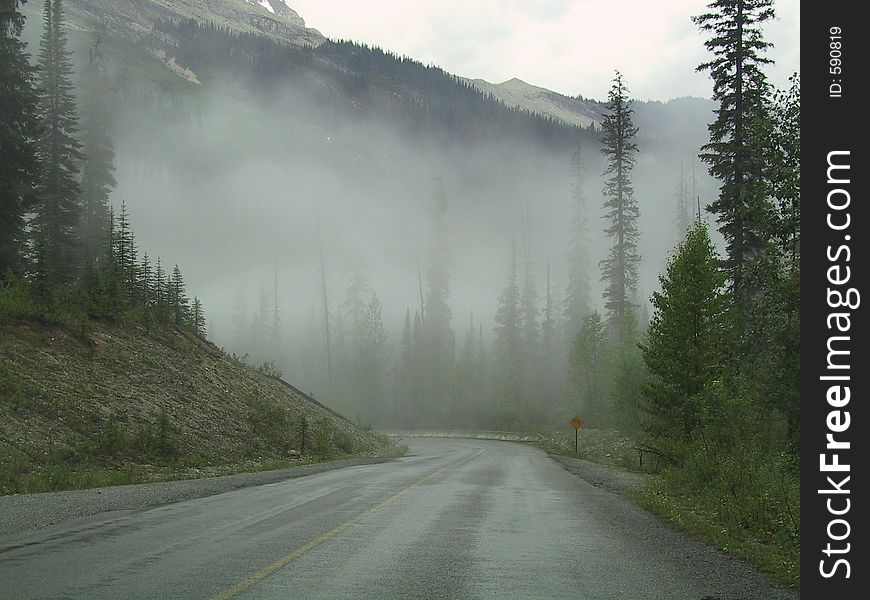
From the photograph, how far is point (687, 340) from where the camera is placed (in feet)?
87.6

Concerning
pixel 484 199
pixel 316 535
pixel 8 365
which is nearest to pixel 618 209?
pixel 8 365

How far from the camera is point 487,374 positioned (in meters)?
96.1

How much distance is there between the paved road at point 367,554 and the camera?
714cm

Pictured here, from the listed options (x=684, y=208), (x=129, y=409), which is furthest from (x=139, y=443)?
(x=684, y=208)

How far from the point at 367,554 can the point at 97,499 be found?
300 inches

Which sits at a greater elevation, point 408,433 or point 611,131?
point 611,131

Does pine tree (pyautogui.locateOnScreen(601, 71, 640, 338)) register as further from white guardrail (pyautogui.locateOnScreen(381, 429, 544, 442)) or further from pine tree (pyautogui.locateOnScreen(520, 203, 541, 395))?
pine tree (pyautogui.locateOnScreen(520, 203, 541, 395))

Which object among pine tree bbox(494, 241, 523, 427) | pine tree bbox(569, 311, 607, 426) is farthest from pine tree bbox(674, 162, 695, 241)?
pine tree bbox(494, 241, 523, 427)

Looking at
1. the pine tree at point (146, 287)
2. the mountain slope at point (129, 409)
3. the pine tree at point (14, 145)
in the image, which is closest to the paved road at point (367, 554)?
the mountain slope at point (129, 409)

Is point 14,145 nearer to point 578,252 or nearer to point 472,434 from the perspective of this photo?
point 472,434

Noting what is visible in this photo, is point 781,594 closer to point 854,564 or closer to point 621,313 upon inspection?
point 854,564

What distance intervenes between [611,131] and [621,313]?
1407cm

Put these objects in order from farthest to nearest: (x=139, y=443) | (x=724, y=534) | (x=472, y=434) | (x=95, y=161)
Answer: (x=472, y=434) → (x=95, y=161) → (x=139, y=443) → (x=724, y=534)

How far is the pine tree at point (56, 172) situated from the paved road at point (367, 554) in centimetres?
2560
